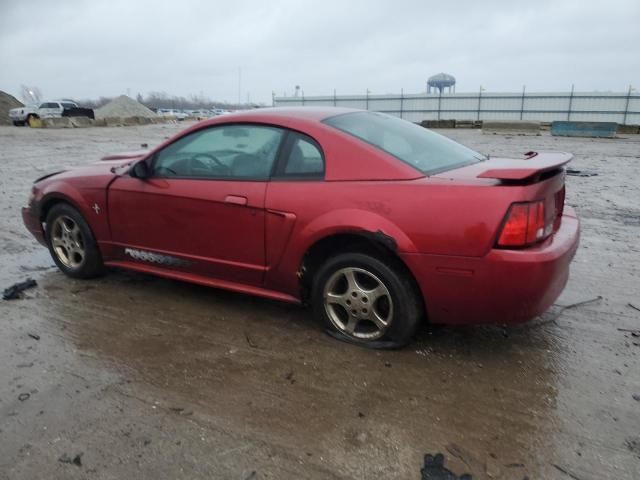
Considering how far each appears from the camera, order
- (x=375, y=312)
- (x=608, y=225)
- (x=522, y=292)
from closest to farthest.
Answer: (x=522, y=292), (x=375, y=312), (x=608, y=225)

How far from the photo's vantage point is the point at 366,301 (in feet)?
9.98

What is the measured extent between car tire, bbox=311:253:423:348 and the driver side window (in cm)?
80

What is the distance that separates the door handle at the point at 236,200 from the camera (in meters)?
3.27

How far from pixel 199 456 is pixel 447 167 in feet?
7.04

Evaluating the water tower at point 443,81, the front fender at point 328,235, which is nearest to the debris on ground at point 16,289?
the front fender at point 328,235

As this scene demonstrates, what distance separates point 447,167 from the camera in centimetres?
315

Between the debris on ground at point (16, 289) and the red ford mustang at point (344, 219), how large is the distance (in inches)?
20.2

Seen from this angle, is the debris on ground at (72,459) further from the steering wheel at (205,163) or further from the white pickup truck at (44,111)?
the white pickup truck at (44,111)

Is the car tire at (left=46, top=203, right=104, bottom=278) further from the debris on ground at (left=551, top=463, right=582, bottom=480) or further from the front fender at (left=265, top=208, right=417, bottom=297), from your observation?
the debris on ground at (left=551, top=463, right=582, bottom=480)

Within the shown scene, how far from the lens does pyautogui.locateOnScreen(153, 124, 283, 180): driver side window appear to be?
3.36m

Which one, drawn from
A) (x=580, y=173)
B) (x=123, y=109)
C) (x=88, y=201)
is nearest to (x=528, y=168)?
(x=88, y=201)

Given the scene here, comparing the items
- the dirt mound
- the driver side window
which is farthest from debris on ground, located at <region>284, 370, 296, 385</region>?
the dirt mound

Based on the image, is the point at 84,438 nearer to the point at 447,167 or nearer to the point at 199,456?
the point at 199,456

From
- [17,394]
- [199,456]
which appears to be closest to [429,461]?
[199,456]
